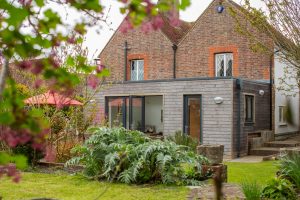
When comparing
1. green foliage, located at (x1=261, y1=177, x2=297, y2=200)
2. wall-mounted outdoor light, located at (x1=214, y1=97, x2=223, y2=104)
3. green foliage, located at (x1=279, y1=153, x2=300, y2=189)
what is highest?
wall-mounted outdoor light, located at (x1=214, y1=97, x2=223, y2=104)

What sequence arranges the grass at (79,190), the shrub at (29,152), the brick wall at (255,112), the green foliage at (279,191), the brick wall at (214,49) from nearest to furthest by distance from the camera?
1. the green foliage at (279,191)
2. the grass at (79,190)
3. the shrub at (29,152)
4. the brick wall at (255,112)
5. the brick wall at (214,49)

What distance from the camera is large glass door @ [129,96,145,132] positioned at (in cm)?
2005

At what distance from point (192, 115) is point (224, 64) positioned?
14.8 feet

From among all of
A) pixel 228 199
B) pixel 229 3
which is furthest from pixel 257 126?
pixel 228 199

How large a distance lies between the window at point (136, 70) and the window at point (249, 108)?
23.2 ft

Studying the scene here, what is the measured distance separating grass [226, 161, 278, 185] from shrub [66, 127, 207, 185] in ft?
4.69

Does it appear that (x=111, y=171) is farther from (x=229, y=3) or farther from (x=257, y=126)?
(x=229, y=3)

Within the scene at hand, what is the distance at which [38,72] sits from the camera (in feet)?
5.61

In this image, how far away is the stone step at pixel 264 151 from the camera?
56.3 feet

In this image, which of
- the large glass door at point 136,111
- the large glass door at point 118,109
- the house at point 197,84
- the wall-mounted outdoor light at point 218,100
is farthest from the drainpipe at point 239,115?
the large glass door at point 118,109

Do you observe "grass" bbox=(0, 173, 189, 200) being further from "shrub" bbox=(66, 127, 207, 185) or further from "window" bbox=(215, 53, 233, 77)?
"window" bbox=(215, 53, 233, 77)

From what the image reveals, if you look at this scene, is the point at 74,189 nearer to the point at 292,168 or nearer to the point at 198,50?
the point at 292,168

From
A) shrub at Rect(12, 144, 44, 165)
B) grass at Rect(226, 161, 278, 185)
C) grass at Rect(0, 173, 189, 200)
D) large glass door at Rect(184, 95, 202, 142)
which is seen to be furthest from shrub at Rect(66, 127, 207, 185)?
large glass door at Rect(184, 95, 202, 142)

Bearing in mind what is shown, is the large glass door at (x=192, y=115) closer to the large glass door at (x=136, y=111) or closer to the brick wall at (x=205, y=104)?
the brick wall at (x=205, y=104)
